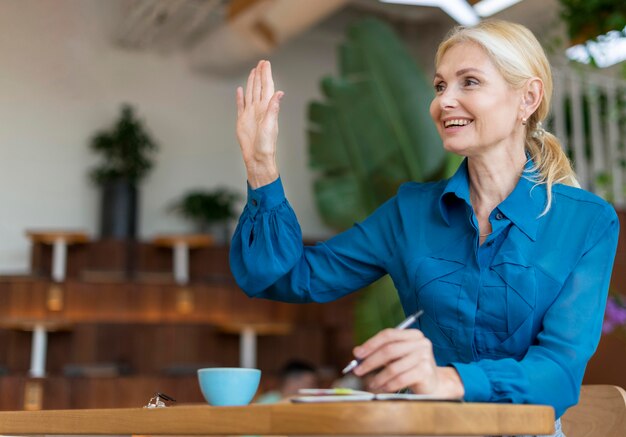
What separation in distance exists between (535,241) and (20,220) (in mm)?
7521

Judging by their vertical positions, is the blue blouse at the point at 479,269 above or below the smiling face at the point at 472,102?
below

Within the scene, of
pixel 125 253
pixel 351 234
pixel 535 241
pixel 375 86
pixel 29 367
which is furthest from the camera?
pixel 125 253

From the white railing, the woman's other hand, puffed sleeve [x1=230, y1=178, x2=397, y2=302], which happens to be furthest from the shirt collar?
the white railing

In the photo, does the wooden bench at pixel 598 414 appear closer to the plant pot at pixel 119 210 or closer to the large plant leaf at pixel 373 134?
the large plant leaf at pixel 373 134

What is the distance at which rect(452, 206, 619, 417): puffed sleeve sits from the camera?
0.95 m

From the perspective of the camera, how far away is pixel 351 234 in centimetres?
134

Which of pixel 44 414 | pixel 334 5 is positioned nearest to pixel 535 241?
pixel 44 414

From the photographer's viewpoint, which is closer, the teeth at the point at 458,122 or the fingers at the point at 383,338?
the fingers at the point at 383,338

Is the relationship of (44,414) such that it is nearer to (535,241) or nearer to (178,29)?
(535,241)

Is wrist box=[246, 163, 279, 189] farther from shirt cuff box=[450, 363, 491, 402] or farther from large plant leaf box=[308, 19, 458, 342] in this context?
large plant leaf box=[308, 19, 458, 342]

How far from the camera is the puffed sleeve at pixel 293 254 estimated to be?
1.23m

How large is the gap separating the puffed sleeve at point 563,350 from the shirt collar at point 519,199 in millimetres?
82

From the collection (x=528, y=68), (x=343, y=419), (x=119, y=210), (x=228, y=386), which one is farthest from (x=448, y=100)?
(x=119, y=210)

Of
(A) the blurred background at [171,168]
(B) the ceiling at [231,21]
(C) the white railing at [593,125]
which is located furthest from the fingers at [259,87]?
(B) the ceiling at [231,21]
